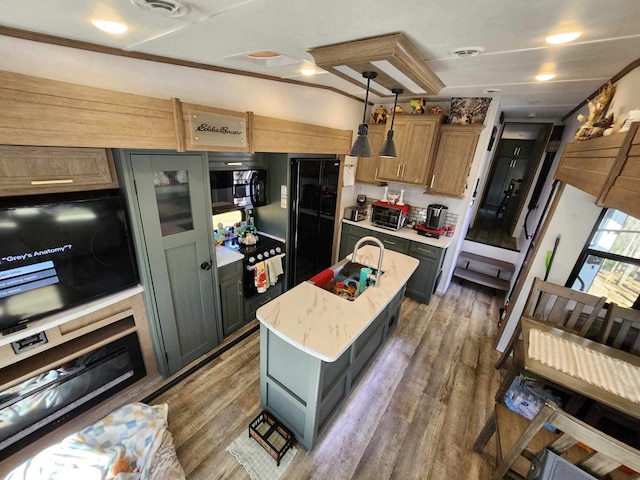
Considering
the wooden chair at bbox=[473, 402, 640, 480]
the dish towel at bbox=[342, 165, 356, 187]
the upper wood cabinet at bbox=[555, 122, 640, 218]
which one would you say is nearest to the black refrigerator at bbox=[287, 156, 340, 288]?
the dish towel at bbox=[342, 165, 356, 187]

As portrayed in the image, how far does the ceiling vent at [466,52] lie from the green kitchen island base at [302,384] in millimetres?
1888

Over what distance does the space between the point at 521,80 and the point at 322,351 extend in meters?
2.51

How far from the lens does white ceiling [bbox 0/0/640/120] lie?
0.91 metres

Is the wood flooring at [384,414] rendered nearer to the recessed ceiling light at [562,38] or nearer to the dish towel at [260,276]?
the dish towel at [260,276]

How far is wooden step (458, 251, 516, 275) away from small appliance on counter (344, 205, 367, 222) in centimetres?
189

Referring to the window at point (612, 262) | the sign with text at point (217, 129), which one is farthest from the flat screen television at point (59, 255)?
the window at point (612, 262)

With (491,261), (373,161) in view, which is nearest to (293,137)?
(373,161)

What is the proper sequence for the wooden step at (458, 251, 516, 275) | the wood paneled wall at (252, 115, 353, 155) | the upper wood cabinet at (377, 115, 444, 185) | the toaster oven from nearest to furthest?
the wood paneled wall at (252, 115, 353, 155) → the upper wood cabinet at (377, 115, 444, 185) → the toaster oven → the wooden step at (458, 251, 516, 275)

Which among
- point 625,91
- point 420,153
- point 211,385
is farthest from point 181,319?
point 625,91

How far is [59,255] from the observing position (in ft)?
4.85

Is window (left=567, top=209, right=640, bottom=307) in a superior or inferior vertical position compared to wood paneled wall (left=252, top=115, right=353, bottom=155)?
A: inferior

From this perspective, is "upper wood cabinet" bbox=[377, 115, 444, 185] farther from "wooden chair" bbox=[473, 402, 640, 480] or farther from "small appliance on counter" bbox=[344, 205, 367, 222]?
"wooden chair" bbox=[473, 402, 640, 480]

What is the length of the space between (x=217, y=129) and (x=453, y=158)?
272 cm

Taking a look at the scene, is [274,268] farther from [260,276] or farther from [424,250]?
[424,250]
